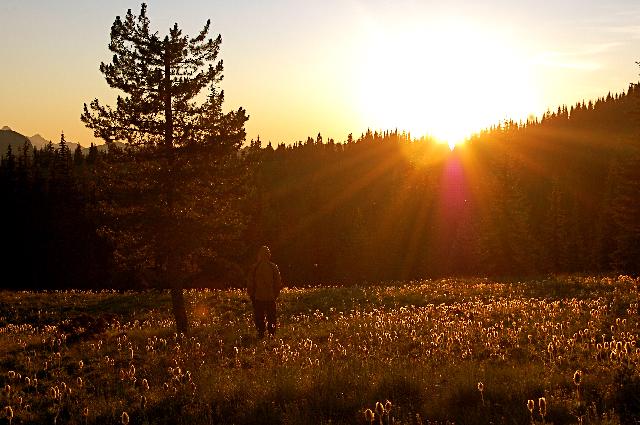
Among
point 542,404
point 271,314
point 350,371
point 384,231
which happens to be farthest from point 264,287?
point 384,231

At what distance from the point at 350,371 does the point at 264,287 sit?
850 cm

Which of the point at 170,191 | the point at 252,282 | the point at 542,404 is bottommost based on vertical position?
the point at 252,282

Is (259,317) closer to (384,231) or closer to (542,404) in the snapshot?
(542,404)

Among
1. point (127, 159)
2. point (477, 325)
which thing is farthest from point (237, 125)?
point (477, 325)

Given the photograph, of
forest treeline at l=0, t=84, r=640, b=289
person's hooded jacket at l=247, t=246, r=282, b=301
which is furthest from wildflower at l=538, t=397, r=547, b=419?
forest treeline at l=0, t=84, r=640, b=289

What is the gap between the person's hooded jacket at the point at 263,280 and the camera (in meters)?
17.4

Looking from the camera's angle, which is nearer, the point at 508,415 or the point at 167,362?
the point at 508,415

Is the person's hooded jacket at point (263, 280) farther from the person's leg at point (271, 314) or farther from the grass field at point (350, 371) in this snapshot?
the grass field at point (350, 371)

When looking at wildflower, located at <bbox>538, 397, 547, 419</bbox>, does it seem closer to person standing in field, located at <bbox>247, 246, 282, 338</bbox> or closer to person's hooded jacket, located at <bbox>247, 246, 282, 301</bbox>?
person standing in field, located at <bbox>247, 246, 282, 338</bbox>

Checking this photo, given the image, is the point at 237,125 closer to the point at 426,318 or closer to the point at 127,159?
the point at 127,159

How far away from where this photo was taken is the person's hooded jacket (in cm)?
1744

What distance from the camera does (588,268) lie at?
7406cm

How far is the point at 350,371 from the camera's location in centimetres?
927

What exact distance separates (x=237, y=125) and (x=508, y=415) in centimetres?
1525
